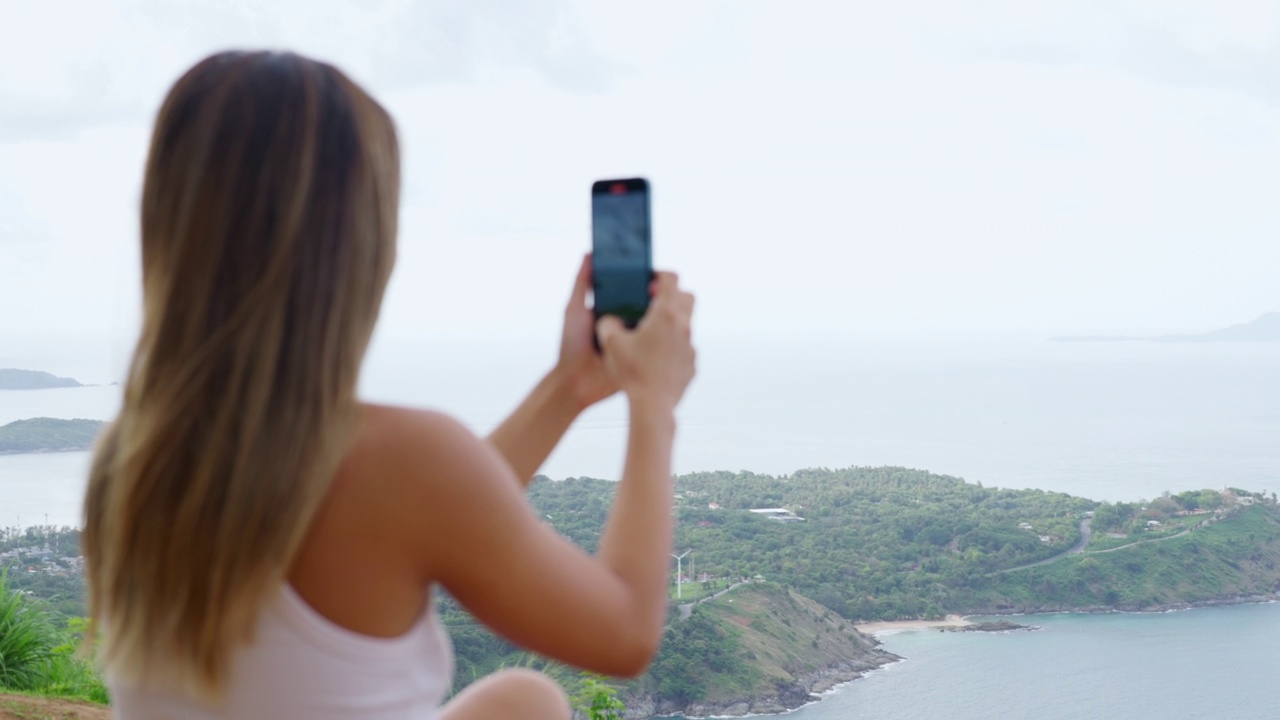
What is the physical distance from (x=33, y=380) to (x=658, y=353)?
981 centimetres

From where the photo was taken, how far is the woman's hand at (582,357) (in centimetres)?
85

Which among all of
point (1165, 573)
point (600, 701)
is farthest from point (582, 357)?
point (1165, 573)

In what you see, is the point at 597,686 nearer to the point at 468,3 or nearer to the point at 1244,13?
the point at 468,3

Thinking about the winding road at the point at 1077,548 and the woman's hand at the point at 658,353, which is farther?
the winding road at the point at 1077,548

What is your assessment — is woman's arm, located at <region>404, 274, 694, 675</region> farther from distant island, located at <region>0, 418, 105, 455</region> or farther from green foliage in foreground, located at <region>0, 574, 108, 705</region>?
distant island, located at <region>0, 418, 105, 455</region>

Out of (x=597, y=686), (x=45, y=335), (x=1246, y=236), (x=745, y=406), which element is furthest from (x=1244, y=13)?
(x=597, y=686)

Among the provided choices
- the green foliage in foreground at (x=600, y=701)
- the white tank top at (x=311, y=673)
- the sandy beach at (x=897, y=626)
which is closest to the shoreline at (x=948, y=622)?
the sandy beach at (x=897, y=626)

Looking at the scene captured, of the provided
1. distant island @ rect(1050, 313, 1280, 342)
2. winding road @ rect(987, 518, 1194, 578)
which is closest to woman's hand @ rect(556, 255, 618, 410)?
winding road @ rect(987, 518, 1194, 578)

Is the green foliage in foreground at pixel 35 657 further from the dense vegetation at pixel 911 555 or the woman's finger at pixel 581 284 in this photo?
the dense vegetation at pixel 911 555

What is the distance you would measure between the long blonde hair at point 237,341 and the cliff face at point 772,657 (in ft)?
27.6

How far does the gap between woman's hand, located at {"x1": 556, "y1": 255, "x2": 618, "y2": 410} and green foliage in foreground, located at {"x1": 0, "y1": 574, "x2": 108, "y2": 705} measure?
7.60 ft

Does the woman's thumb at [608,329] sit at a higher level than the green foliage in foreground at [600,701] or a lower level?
higher

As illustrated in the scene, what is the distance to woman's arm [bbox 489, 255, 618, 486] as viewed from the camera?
860 mm

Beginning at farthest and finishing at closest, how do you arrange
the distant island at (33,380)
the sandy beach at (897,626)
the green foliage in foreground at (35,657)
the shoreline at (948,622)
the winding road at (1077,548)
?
the winding road at (1077,548) → the sandy beach at (897,626) → the shoreline at (948,622) → the distant island at (33,380) → the green foliage in foreground at (35,657)
